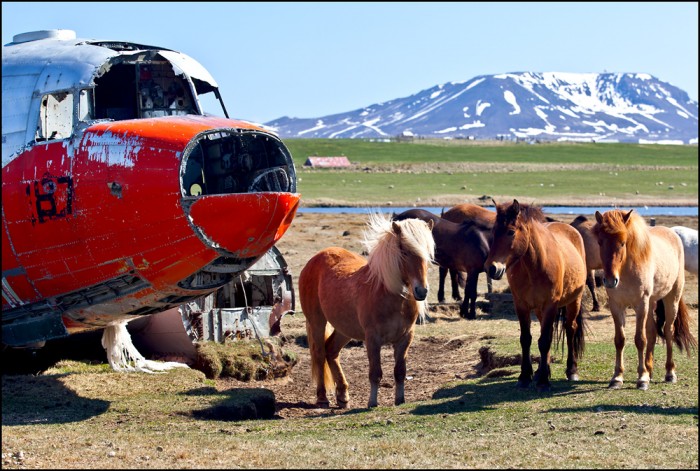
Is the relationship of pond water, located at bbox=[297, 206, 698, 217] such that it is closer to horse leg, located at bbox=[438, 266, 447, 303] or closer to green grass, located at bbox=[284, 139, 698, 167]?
horse leg, located at bbox=[438, 266, 447, 303]

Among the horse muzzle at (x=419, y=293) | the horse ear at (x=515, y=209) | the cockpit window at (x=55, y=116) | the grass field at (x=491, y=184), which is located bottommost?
the grass field at (x=491, y=184)

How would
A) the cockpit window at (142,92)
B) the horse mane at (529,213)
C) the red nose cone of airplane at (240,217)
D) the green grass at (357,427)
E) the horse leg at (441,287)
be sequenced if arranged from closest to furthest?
the green grass at (357,427) → the red nose cone of airplane at (240,217) → the cockpit window at (142,92) → the horse mane at (529,213) → the horse leg at (441,287)

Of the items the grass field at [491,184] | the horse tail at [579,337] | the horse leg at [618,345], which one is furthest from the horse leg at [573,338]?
the grass field at [491,184]

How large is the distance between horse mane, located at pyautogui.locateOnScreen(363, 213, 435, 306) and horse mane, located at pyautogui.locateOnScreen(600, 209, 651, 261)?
104 inches

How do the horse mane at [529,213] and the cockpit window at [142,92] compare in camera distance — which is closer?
the cockpit window at [142,92]

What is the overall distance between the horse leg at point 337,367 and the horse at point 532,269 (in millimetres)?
2374

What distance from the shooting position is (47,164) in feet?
39.2

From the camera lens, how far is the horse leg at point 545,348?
14414 mm

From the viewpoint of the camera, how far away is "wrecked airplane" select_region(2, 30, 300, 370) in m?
11.5

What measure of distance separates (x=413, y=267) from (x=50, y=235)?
4.29m

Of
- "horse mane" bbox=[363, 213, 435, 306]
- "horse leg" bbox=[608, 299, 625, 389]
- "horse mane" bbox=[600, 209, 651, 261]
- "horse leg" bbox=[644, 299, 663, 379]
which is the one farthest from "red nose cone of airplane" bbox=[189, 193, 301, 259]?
"horse leg" bbox=[644, 299, 663, 379]

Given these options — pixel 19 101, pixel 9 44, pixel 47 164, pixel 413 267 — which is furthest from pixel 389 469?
pixel 9 44

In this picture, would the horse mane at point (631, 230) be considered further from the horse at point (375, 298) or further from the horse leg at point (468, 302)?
the horse leg at point (468, 302)

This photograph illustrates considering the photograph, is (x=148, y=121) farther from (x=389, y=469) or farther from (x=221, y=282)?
(x=389, y=469)
